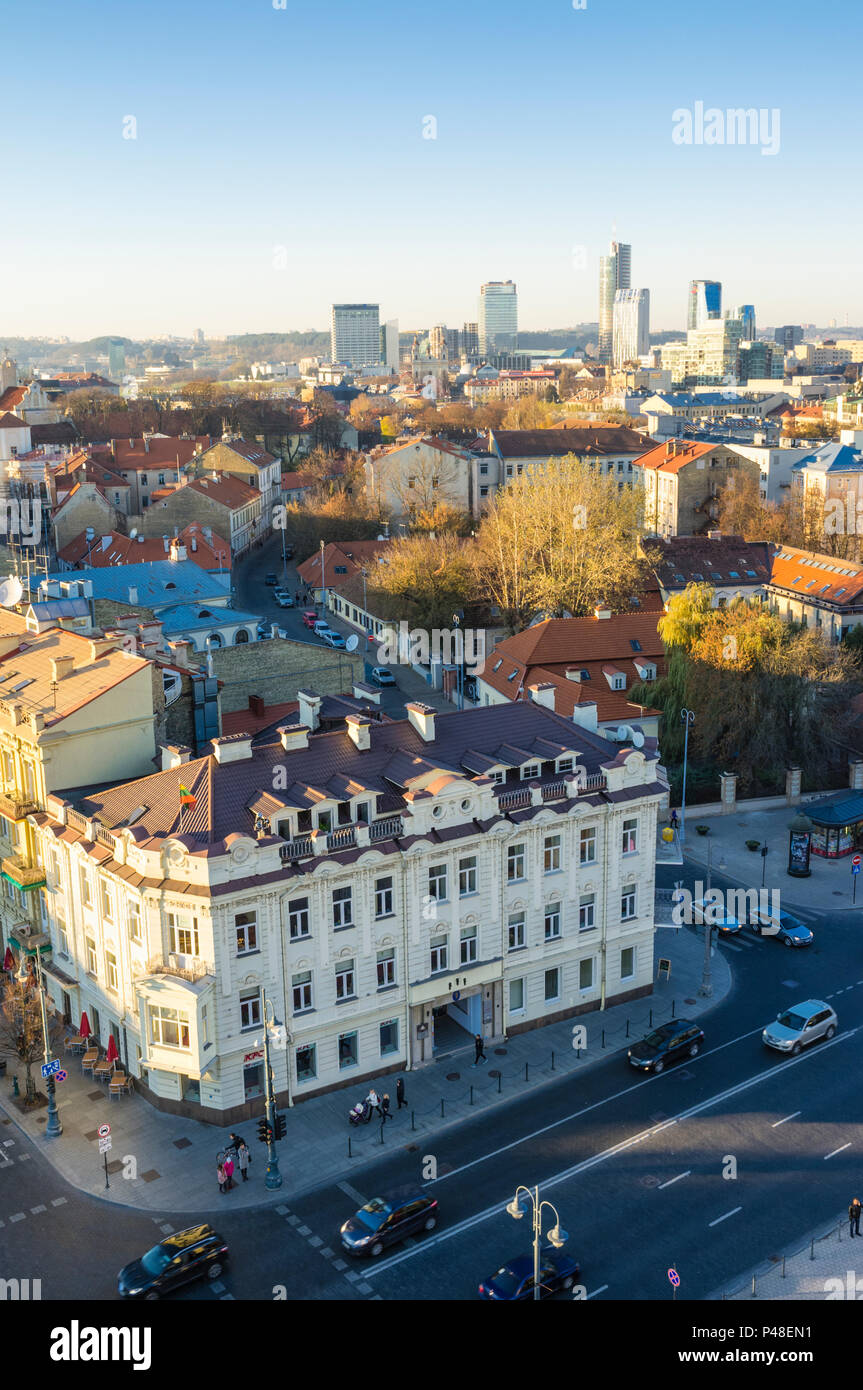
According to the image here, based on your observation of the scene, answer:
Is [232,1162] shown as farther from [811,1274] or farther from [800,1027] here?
[800,1027]

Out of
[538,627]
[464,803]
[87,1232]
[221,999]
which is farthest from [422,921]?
[538,627]

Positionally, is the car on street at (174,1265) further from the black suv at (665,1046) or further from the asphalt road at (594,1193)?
the black suv at (665,1046)

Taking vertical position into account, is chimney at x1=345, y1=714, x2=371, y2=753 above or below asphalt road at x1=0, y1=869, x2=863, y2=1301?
above

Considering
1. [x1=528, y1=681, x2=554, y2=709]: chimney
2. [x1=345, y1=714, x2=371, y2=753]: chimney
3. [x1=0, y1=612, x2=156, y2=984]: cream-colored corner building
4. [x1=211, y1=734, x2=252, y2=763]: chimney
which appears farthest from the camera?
[x1=528, y1=681, x2=554, y2=709]: chimney

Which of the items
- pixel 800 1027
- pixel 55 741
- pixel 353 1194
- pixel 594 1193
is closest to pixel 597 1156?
pixel 594 1193

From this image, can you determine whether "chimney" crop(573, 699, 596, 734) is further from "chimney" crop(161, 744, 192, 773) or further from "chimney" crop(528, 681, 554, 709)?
"chimney" crop(161, 744, 192, 773)

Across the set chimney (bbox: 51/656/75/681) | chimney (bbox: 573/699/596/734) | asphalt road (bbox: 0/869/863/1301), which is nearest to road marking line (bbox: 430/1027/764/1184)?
asphalt road (bbox: 0/869/863/1301)
